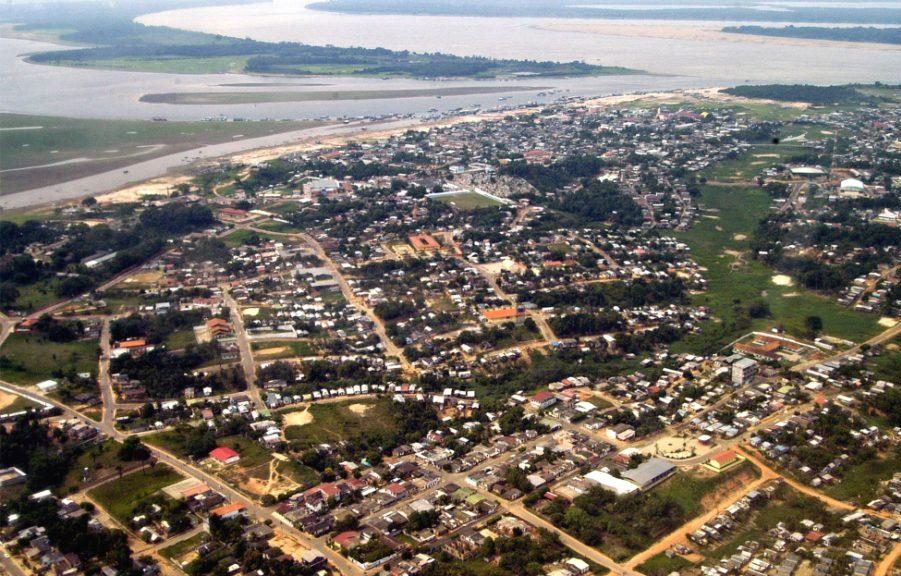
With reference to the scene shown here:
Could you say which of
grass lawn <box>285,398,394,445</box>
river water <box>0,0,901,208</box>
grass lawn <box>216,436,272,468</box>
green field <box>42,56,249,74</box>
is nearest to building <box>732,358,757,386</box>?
grass lawn <box>285,398,394,445</box>

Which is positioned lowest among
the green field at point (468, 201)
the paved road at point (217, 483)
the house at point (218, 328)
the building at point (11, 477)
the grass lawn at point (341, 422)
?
the building at point (11, 477)

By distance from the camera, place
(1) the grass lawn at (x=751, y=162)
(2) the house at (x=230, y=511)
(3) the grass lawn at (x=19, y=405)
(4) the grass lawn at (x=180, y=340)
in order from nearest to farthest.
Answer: (2) the house at (x=230, y=511) < (3) the grass lawn at (x=19, y=405) < (4) the grass lawn at (x=180, y=340) < (1) the grass lawn at (x=751, y=162)

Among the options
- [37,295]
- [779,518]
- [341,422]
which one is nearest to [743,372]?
[779,518]

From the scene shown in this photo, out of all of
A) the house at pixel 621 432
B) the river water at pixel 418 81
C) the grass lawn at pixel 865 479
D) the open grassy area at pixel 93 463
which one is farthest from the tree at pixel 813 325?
the river water at pixel 418 81

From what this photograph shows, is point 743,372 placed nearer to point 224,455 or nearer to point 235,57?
point 224,455

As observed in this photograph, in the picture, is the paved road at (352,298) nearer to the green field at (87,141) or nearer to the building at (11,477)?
the building at (11,477)

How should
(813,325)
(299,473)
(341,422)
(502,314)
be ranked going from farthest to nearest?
(502,314) → (813,325) → (341,422) → (299,473)

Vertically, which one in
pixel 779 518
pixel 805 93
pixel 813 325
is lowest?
pixel 779 518
